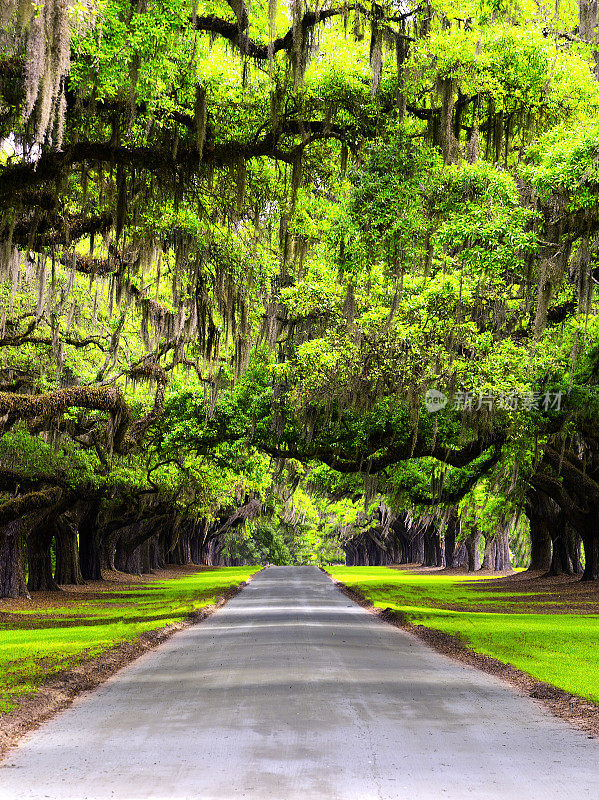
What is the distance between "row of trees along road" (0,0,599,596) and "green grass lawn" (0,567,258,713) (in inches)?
126

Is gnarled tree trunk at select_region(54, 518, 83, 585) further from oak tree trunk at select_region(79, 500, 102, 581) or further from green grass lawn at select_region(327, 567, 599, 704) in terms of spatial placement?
green grass lawn at select_region(327, 567, 599, 704)

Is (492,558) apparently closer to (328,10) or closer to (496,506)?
(496,506)

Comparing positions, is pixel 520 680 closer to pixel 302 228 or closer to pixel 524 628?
pixel 524 628

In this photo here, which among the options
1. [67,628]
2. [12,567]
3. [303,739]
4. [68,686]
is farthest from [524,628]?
[12,567]

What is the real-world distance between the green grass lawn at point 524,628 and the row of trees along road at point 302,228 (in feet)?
16.0

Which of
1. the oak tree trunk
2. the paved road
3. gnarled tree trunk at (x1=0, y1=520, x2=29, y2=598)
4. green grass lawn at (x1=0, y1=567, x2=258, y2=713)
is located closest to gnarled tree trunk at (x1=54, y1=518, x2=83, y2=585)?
the oak tree trunk

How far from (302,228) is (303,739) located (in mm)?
11027

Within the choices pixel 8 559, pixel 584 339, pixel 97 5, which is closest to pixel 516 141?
pixel 584 339

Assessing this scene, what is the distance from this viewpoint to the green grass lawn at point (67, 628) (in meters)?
13.1

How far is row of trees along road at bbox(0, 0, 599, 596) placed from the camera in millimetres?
12336

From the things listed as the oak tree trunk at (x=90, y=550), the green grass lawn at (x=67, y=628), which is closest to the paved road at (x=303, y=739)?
the green grass lawn at (x=67, y=628)

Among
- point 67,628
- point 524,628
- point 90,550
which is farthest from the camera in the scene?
point 90,550

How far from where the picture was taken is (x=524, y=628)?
2122 centimetres

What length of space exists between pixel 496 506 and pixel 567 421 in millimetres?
21151
